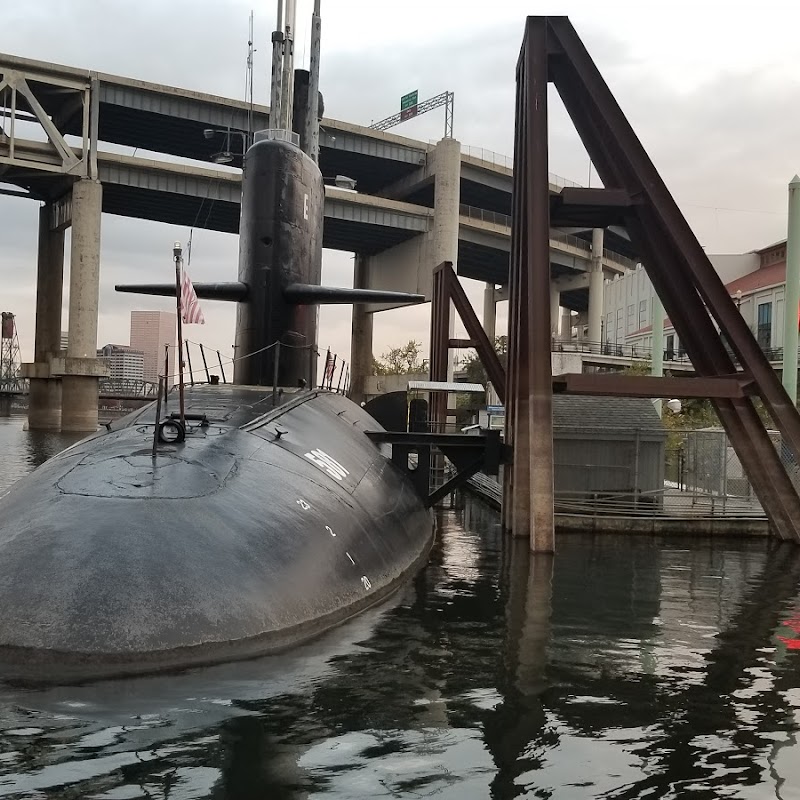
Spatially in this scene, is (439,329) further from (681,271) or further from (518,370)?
(518,370)

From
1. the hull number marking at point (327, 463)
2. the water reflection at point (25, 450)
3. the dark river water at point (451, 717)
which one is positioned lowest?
the water reflection at point (25, 450)

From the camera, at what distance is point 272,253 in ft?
51.1

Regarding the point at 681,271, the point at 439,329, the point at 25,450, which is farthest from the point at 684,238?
the point at 25,450

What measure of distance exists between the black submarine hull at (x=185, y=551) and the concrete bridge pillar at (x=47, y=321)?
54.6 m

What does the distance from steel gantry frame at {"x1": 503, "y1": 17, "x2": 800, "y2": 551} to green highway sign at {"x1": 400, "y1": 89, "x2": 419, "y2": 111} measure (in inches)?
2215

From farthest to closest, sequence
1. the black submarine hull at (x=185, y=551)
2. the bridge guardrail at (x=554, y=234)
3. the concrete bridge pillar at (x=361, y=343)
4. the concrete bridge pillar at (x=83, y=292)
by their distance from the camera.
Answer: the concrete bridge pillar at (x=361, y=343)
the bridge guardrail at (x=554, y=234)
the concrete bridge pillar at (x=83, y=292)
the black submarine hull at (x=185, y=551)

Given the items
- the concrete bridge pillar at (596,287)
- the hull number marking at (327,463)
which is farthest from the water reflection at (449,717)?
the concrete bridge pillar at (596,287)

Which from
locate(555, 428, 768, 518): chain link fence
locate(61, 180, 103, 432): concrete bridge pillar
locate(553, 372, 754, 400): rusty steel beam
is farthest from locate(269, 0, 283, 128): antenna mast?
locate(61, 180, 103, 432): concrete bridge pillar

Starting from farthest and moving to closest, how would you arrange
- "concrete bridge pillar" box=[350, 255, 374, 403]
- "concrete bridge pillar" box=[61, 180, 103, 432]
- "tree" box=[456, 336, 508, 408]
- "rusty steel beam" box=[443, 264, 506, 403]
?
"tree" box=[456, 336, 508, 408] → "concrete bridge pillar" box=[350, 255, 374, 403] → "concrete bridge pillar" box=[61, 180, 103, 432] → "rusty steel beam" box=[443, 264, 506, 403]

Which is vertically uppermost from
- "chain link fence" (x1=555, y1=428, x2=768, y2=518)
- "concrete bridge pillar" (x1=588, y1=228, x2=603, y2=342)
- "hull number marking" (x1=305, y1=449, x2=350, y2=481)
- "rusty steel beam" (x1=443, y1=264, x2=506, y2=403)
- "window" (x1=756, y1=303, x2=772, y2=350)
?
"concrete bridge pillar" (x1=588, y1=228, x2=603, y2=342)

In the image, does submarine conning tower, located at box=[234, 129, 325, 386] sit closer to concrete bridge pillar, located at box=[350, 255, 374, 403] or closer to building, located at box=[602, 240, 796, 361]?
building, located at box=[602, 240, 796, 361]

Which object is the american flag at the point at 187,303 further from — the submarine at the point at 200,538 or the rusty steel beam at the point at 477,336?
the rusty steel beam at the point at 477,336

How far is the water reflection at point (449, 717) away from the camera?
16.9 feet

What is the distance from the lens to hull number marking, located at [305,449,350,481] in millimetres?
11320
